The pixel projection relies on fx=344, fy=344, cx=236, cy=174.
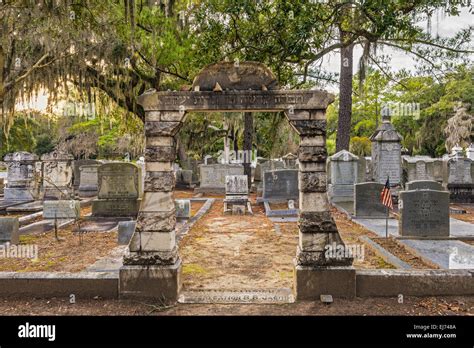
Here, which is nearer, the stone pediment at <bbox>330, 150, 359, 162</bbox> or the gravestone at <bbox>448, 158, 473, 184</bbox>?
the stone pediment at <bbox>330, 150, 359, 162</bbox>

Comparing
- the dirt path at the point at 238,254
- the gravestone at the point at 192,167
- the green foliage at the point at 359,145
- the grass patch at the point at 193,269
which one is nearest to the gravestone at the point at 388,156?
the dirt path at the point at 238,254

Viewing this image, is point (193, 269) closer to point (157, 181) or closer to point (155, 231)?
point (155, 231)

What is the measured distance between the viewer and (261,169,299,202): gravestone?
1380 centimetres

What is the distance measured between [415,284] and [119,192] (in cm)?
925

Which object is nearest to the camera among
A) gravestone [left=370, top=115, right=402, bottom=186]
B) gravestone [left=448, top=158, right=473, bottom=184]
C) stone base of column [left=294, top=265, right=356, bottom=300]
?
stone base of column [left=294, top=265, right=356, bottom=300]

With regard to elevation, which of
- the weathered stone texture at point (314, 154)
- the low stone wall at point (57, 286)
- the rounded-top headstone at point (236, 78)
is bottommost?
the low stone wall at point (57, 286)

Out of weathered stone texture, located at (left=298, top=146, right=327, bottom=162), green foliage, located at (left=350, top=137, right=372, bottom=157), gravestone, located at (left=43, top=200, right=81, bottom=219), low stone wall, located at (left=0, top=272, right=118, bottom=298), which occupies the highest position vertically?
green foliage, located at (left=350, top=137, right=372, bottom=157)

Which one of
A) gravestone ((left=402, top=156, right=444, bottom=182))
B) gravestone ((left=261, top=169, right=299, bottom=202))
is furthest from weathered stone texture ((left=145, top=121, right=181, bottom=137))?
gravestone ((left=402, top=156, right=444, bottom=182))

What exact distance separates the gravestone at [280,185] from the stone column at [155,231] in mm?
9384

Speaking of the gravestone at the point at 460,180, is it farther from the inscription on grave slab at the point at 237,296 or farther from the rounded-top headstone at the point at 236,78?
the rounded-top headstone at the point at 236,78

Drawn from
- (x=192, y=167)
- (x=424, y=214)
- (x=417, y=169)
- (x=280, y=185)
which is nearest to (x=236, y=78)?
(x=424, y=214)

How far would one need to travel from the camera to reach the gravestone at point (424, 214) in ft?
26.0

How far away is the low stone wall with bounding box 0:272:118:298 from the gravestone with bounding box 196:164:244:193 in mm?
13896

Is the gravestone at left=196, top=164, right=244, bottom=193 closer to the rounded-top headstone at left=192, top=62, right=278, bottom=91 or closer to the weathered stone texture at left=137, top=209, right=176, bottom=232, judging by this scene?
the rounded-top headstone at left=192, top=62, right=278, bottom=91
